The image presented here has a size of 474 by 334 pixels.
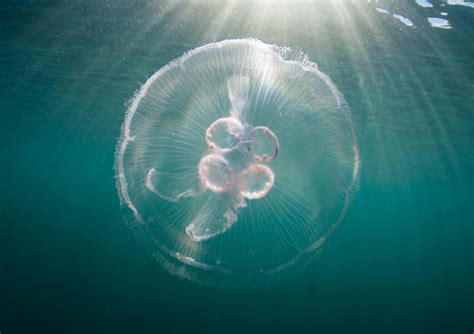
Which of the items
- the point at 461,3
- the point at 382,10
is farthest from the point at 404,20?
the point at 461,3

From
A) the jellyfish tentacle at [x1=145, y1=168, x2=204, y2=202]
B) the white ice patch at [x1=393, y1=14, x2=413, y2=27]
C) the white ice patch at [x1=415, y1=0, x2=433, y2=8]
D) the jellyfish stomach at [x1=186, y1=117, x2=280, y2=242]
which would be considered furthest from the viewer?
the white ice patch at [x1=393, y1=14, x2=413, y2=27]

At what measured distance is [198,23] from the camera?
24.3ft

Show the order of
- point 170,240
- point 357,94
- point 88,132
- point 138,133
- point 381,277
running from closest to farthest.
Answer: point 138,133
point 170,240
point 357,94
point 381,277
point 88,132

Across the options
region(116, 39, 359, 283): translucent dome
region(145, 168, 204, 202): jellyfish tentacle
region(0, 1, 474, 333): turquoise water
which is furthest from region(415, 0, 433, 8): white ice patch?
region(145, 168, 204, 202): jellyfish tentacle

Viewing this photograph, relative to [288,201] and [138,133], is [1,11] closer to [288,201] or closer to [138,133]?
[138,133]

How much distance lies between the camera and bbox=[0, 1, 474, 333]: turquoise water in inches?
278

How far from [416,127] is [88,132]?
17.5m

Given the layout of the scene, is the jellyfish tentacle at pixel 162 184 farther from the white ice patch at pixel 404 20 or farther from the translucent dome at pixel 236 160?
the white ice patch at pixel 404 20

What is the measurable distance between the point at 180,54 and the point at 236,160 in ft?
21.1

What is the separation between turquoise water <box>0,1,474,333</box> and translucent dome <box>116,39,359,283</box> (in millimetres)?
589

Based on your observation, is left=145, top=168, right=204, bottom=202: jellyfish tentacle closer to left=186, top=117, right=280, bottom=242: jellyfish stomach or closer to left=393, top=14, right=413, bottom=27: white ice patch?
left=186, top=117, right=280, bottom=242: jellyfish stomach

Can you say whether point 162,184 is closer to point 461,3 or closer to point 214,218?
point 214,218

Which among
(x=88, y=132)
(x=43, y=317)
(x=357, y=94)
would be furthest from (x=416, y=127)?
(x=88, y=132)

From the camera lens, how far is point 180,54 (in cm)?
912
